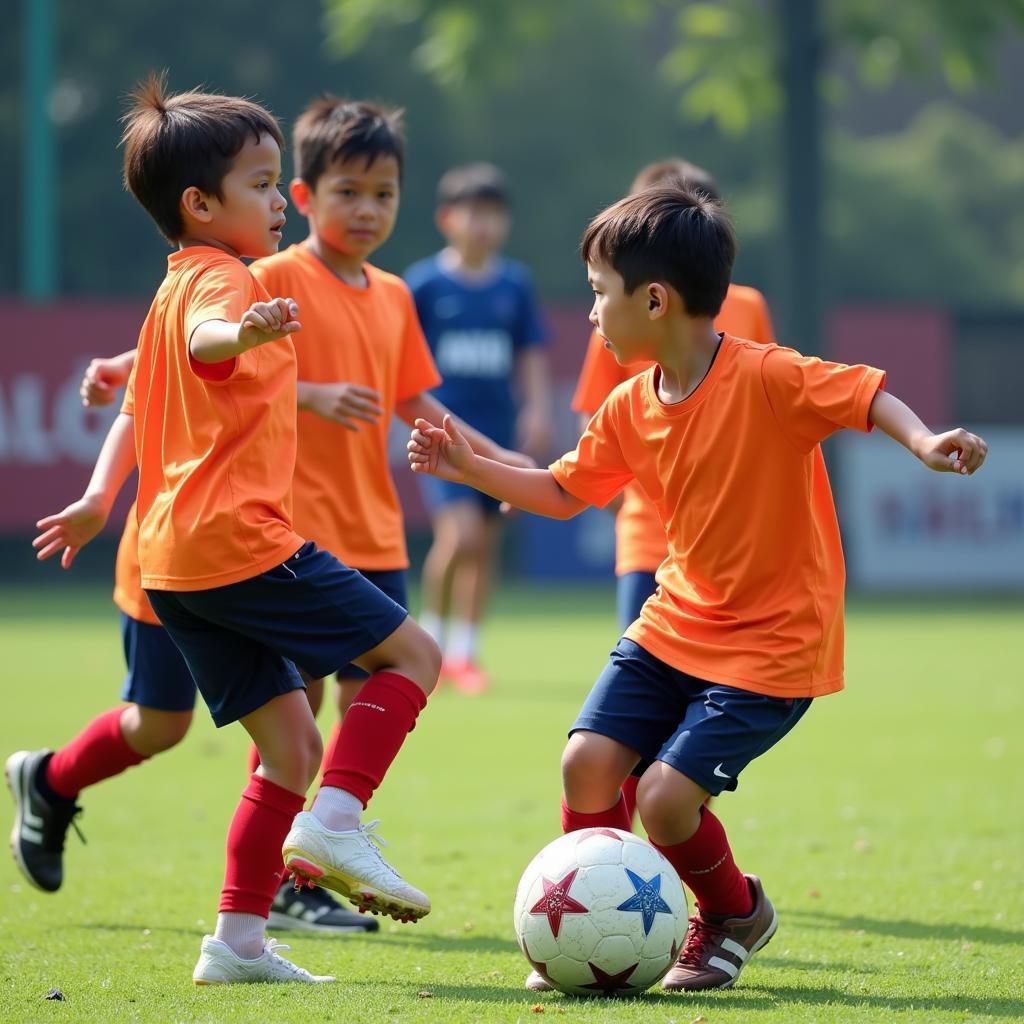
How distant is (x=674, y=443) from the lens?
3900mm

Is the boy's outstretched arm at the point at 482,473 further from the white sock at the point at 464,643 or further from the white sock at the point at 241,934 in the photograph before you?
the white sock at the point at 464,643

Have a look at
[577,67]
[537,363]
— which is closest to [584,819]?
[537,363]

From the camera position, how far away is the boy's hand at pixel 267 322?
343 cm

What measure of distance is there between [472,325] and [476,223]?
26.4 inches

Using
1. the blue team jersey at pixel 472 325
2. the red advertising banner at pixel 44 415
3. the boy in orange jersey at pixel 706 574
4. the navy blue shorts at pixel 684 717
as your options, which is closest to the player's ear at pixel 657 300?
the boy in orange jersey at pixel 706 574

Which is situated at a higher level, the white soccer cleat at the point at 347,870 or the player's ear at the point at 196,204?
the player's ear at the point at 196,204

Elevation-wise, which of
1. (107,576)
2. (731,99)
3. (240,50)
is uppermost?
(240,50)

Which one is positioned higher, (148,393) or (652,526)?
(148,393)

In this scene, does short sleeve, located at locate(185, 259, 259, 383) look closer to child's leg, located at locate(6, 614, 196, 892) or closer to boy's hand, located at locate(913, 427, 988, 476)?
child's leg, located at locate(6, 614, 196, 892)

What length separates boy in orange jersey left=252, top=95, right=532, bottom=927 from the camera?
4719mm

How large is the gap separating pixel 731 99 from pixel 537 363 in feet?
35.3

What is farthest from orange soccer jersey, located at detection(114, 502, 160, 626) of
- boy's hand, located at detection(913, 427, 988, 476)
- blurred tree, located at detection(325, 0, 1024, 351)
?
blurred tree, located at detection(325, 0, 1024, 351)

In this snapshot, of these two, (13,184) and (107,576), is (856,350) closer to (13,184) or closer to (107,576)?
(107,576)

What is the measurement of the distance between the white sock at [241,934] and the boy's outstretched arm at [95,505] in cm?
92
